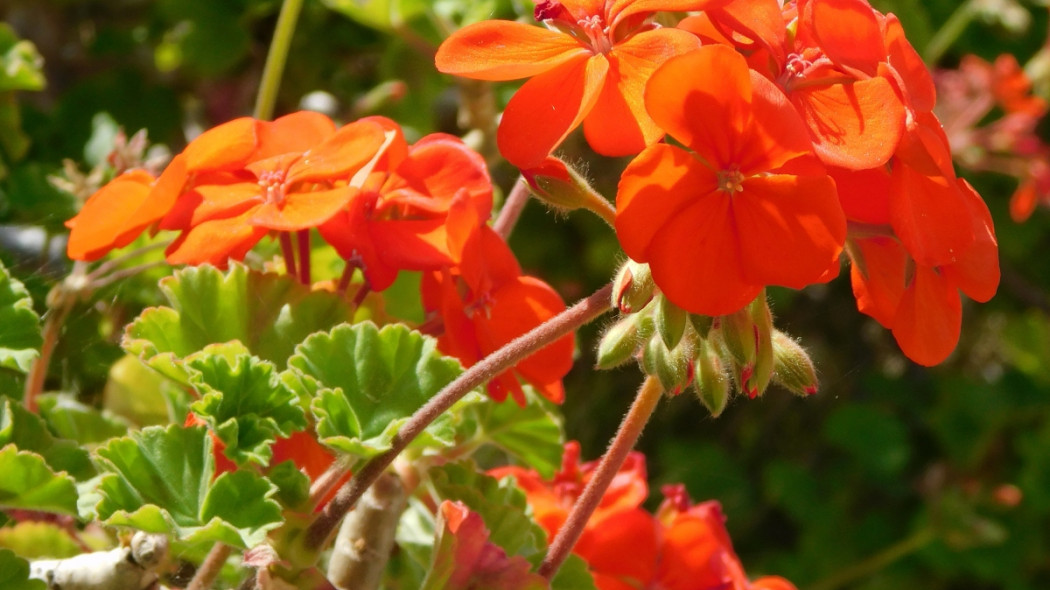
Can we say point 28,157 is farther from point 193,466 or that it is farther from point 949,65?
point 949,65

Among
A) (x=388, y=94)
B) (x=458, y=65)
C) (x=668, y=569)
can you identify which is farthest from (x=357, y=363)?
(x=388, y=94)

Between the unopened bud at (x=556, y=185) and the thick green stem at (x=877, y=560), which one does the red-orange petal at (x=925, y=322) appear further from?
the thick green stem at (x=877, y=560)

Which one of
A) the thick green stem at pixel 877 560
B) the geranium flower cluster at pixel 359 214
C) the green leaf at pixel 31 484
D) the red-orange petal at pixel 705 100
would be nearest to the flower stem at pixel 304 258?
the geranium flower cluster at pixel 359 214

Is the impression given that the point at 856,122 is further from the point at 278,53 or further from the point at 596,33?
the point at 278,53

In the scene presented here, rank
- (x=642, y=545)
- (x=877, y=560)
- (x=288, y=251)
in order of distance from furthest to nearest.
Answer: (x=877, y=560) → (x=642, y=545) → (x=288, y=251)

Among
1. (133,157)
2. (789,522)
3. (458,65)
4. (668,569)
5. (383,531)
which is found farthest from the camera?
(789,522)

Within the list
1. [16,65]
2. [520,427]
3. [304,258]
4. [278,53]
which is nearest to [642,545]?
[520,427]
